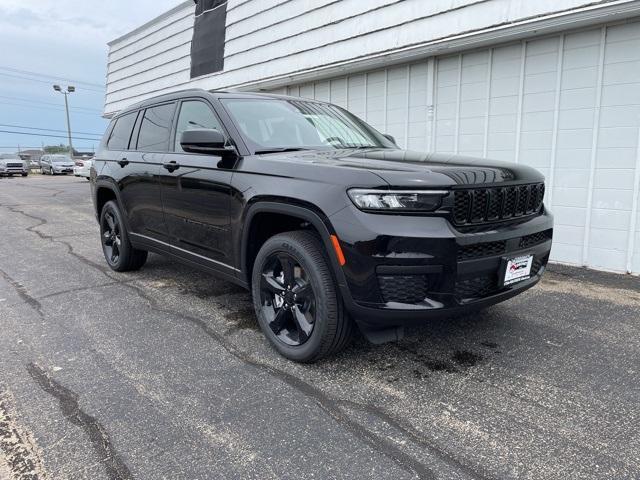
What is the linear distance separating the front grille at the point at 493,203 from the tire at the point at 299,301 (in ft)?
2.76

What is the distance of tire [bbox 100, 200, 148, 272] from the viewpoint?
5301 mm

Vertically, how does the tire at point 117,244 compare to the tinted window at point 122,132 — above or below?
below

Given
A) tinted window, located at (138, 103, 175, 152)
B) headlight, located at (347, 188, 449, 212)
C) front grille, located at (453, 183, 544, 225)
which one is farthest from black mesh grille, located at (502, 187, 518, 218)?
tinted window, located at (138, 103, 175, 152)

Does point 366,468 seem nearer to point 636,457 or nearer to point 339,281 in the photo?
point 339,281

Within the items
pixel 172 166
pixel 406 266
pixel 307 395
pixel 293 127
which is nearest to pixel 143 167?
pixel 172 166

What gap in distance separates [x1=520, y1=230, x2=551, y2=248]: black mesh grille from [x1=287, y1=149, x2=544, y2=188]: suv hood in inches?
14.4

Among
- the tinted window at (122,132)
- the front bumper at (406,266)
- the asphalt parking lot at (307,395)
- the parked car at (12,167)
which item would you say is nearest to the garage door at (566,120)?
the asphalt parking lot at (307,395)

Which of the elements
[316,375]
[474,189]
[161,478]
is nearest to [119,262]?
[316,375]

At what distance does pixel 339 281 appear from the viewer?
110 inches

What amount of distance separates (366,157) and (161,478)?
2172 millimetres

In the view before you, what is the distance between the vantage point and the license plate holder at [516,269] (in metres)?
2.90

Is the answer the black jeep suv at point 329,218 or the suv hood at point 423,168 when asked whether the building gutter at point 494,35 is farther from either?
the suv hood at point 423,168

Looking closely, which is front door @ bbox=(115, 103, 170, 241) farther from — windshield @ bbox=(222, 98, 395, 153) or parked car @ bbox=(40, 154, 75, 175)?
parked car @ bbox=(40, 154, 75, 175)

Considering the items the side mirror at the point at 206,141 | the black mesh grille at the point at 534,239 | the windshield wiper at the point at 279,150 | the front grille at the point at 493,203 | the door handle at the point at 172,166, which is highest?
the side mirror at the point at 206,141
